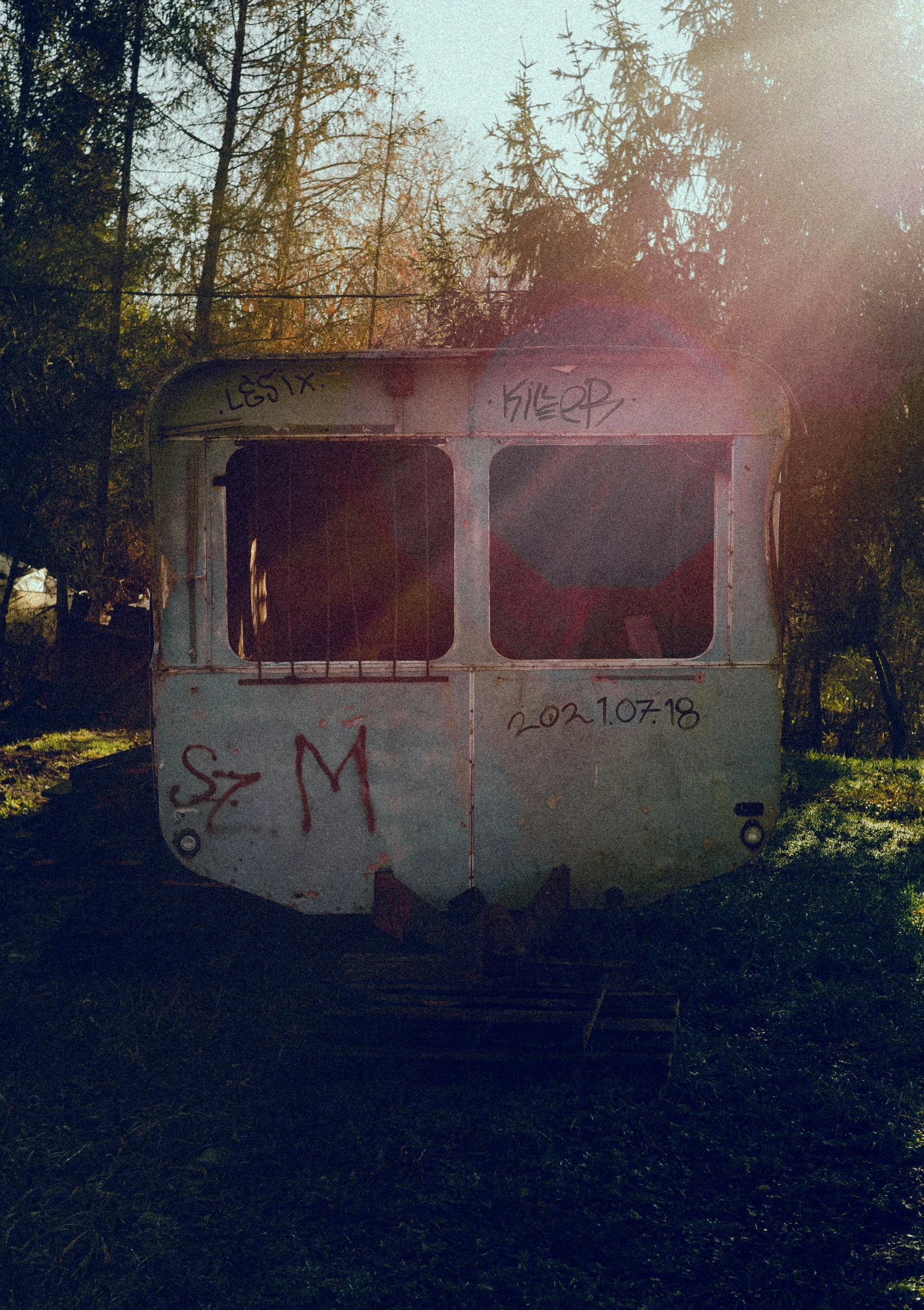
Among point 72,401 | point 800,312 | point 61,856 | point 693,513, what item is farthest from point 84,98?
point 693,513

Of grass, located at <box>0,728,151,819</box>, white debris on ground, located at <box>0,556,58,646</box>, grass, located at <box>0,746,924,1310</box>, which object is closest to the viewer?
grass, located at <box>0,746,924,1310</box>

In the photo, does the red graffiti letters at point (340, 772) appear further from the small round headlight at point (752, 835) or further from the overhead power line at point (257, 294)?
the overhead power line at point (257, 294)

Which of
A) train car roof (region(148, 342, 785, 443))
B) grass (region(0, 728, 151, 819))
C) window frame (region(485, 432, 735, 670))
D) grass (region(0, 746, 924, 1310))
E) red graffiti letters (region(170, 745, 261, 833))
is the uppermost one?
train car roof (region(148, 342, 785, 443))

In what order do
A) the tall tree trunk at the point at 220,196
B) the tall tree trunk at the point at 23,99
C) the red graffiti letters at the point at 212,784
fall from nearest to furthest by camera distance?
1. the red graffiti letters at the point at 212,784
2. the tall tree trunk at the point at 23,99
3. the tall tree trunk at the point at 220,196

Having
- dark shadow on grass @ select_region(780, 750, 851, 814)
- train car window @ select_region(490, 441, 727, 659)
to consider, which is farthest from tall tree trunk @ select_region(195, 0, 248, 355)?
train car window @ select_region(490, 441, 727, 659)

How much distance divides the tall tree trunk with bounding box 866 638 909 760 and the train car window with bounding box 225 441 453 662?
9698mm

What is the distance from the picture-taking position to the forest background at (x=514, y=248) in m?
11.2

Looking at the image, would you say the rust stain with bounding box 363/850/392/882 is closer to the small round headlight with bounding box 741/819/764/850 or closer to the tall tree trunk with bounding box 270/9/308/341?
the small round headlight with bounding box 741/819/764/850

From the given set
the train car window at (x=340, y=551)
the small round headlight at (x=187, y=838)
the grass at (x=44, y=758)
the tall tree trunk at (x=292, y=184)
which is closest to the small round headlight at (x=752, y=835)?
the train car window at (x=340, y=551)

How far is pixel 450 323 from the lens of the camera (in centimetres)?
1201

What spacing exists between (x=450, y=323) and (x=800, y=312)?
145 inches

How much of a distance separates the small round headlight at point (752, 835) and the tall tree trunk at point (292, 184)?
1150 centimetres

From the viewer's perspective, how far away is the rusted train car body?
4.59 m

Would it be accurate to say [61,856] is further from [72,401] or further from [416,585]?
[72,401]
